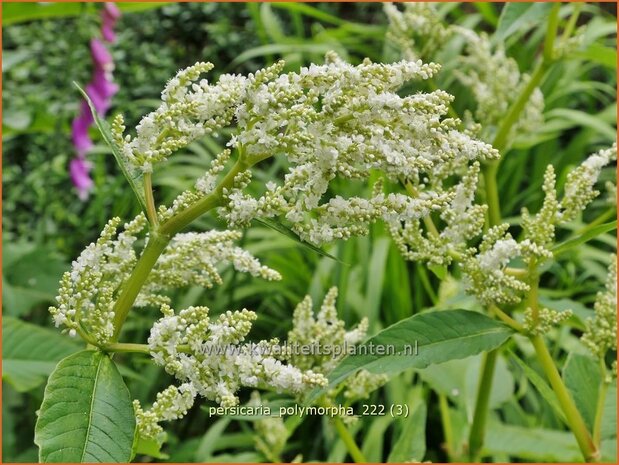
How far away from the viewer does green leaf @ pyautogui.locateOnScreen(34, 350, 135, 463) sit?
719 mm

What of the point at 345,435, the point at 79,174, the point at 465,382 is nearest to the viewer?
the point at 345,435

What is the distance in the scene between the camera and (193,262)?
91 cm

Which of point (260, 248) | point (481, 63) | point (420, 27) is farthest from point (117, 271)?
point (260, 248)

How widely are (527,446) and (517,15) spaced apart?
0.92m

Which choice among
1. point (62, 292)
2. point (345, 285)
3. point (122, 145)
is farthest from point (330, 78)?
point (345, 285)

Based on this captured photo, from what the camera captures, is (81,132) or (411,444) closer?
(411,444)

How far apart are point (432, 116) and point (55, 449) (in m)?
0.47

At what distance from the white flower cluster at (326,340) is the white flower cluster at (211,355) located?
0.23 metres

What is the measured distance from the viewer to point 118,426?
75 centimetres

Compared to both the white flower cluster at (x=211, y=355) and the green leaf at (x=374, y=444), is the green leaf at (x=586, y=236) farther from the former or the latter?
the green leaf at (x=374, y=444)

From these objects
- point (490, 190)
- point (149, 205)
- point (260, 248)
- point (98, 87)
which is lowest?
point (149, 205)

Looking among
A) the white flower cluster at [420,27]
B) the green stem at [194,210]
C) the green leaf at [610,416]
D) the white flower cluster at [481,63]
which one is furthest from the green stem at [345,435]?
the white flower cluster at [420,27]

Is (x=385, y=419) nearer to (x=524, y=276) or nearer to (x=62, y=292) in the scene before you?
(x=524, y=276)

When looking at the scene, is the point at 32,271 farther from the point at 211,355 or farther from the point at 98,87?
the point at 211,355
